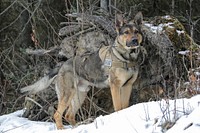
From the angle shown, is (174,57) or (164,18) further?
(164,18)

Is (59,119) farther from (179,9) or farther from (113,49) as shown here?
(179,9)

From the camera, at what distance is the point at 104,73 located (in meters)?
7.69

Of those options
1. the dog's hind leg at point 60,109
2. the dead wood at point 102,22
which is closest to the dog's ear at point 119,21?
the dead wood at point 102,22

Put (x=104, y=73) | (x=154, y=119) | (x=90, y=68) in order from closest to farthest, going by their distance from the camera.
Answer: (x=154, y=119), (x=104, y=73), (x=90, y=68)

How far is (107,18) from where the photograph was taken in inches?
347

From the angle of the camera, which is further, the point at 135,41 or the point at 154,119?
the point at 135,41

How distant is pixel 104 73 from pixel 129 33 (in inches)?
34.9

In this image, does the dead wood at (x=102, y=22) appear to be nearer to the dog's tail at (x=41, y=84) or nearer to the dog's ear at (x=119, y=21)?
the dog's ear at (x=119, y=21)

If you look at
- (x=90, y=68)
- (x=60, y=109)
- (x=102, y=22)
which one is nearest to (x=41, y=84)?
(x=60, y=109)

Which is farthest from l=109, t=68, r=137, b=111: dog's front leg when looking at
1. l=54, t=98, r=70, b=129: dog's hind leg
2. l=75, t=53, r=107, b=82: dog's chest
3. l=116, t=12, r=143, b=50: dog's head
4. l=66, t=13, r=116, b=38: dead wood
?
l=66, t=13, r=116, b=38: dead wood

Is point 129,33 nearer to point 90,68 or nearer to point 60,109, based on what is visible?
point 90,68

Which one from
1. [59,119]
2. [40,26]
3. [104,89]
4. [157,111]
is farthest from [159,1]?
[157,111]

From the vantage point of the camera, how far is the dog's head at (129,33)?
7.29m

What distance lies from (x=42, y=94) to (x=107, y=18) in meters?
2.11
